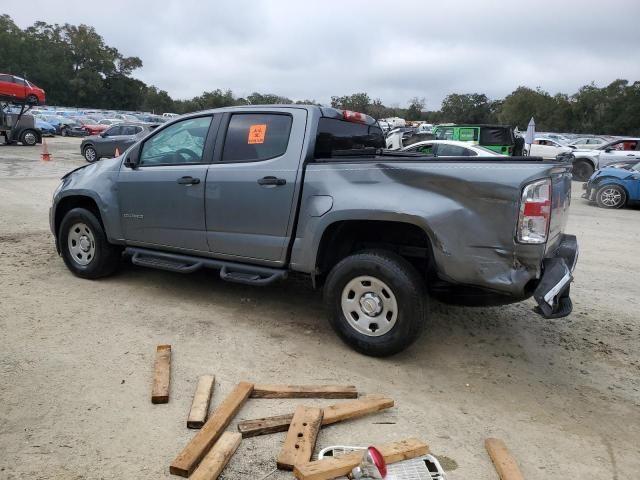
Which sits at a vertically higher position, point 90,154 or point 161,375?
point 90,154

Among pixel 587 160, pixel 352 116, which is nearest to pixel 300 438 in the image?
pixel 352 116

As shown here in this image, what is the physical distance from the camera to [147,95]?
9156cm

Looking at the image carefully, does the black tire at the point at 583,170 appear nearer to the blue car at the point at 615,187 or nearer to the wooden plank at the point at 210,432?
the blue car at the point at 615,187

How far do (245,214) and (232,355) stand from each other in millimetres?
1175

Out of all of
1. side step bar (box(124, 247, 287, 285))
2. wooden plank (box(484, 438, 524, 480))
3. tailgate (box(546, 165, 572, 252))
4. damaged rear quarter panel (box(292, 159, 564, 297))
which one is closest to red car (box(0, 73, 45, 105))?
side step bar (box(124, 247, 287, 285))

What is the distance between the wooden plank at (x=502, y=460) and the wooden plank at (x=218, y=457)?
1363 mm

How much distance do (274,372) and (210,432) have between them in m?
0.89

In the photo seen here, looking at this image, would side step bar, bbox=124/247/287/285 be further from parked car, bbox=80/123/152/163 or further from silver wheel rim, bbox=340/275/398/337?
parked car, bbox=80/123/152/163

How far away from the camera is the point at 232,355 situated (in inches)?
151

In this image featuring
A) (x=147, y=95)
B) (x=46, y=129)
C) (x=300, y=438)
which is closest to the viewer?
(x=300, y=438)

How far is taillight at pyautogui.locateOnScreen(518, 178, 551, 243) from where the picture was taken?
3.25 meters

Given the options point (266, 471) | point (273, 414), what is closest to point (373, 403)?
point (273, 414)

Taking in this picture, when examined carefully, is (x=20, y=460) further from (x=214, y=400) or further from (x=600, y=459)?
(x=600, y=459)

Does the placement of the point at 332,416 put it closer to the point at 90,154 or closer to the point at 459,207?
the point at 459,207
